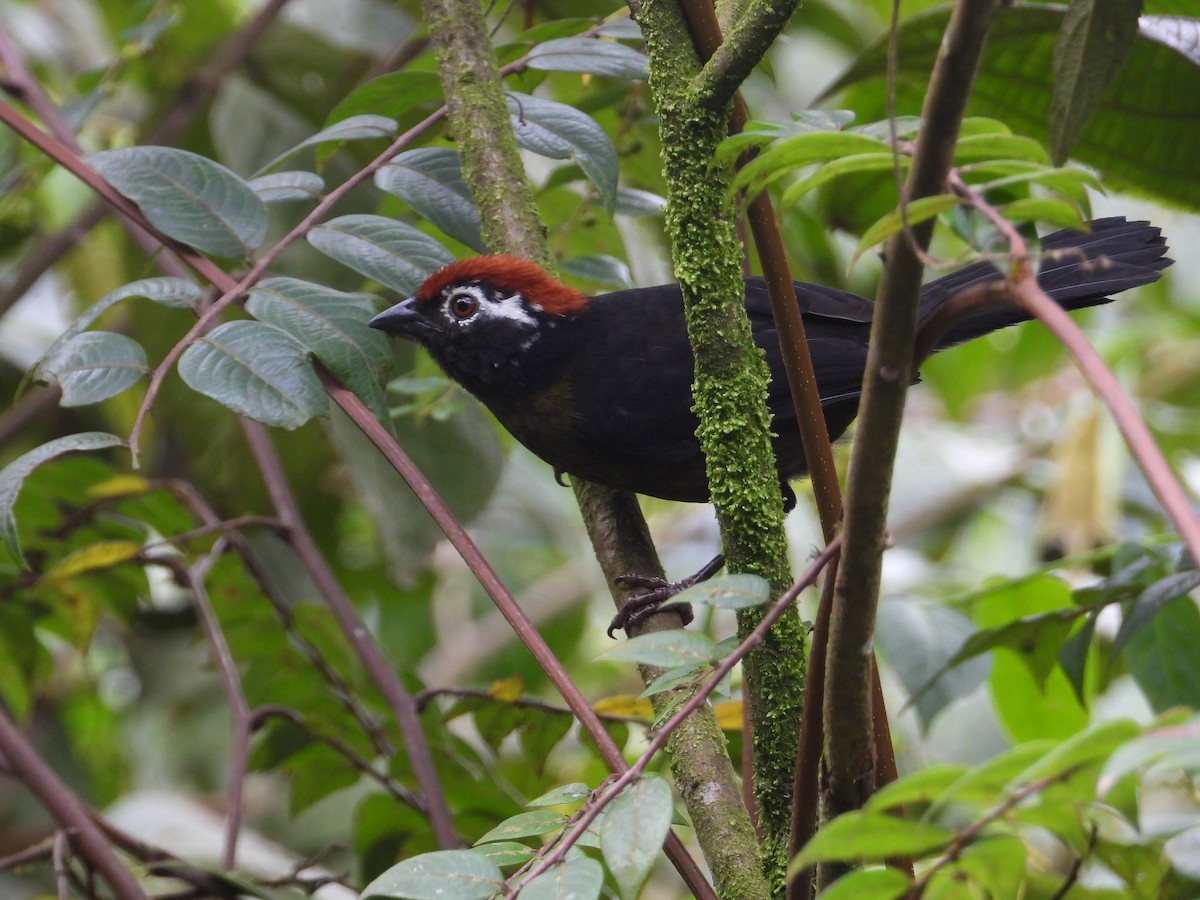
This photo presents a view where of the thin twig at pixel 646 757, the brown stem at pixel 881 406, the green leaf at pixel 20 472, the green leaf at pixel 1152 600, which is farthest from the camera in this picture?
the green leaf at pixel 1152 600

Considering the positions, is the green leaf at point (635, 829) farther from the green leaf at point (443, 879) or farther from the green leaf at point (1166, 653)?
the green leaf at point (1166, 653)

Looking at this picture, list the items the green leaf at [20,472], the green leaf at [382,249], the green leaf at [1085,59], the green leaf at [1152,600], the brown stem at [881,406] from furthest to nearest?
the green leaf at [382,249]
the green leaf at [1152,600]
the green leaf at [20,472]
the green leaf at [1085,59]
the brown stem at [881,406]

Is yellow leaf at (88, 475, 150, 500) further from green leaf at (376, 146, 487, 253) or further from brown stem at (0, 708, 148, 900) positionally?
green leaf at (376, 146, 487, 253)

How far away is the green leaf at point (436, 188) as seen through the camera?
2.01 metres

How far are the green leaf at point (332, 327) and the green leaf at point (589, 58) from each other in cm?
55

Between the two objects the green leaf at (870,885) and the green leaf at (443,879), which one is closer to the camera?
the green leaf at (870,885)

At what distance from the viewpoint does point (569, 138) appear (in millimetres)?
2002


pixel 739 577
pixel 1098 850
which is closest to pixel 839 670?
pixel 739 577

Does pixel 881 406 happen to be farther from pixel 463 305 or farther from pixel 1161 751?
pixel 463 305

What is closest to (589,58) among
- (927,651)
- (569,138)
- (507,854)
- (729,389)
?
(569,138)

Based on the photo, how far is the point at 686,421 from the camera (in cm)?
287

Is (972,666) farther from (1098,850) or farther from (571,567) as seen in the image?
(571,567)

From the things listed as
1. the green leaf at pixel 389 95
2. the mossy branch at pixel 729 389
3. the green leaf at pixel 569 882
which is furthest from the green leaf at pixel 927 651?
the green leaf at pixel 389 95

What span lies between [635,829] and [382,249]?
1.17m
